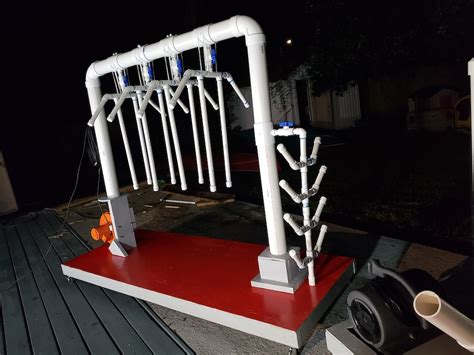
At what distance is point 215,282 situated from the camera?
272 centimetres

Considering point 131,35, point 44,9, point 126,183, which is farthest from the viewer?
point 126,183

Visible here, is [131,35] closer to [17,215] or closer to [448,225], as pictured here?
[17,215]

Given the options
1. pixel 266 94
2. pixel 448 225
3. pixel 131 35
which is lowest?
pixel 448 225

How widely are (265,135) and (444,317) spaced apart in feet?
4.70

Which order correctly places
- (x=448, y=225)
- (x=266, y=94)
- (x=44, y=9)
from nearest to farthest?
(x=266, y=94) → (x=448, y=225) → (x=44, y=9)

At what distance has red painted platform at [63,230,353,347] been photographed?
86.9 inches

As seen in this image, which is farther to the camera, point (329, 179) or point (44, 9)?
point (329, 179)

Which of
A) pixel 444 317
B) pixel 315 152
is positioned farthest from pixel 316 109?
pixel 444 317

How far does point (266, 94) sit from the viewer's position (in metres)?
2.32

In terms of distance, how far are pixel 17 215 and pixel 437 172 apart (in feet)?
26.6

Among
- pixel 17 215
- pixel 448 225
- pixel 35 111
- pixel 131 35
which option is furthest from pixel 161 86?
pixel 35 111

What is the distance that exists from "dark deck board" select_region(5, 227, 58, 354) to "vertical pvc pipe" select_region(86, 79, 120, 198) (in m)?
1.19

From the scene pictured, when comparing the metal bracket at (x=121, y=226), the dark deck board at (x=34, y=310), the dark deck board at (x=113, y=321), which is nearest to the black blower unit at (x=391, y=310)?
the dark deck board at (x=113, y=321)

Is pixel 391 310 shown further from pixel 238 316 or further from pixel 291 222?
pixel 238 316
